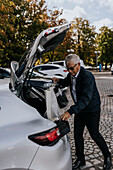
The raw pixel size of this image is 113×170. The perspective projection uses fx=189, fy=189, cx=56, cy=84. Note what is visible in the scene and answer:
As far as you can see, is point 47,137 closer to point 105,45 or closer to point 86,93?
point 86,93

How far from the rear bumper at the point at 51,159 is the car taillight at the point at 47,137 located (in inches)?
1.6

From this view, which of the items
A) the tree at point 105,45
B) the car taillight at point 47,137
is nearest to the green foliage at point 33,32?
the tree at point 105,45

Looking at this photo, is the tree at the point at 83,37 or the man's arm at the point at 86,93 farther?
the tree at the point at 83,37

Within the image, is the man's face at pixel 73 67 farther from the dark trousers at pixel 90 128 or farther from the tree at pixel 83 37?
the tree at pixel 83 37

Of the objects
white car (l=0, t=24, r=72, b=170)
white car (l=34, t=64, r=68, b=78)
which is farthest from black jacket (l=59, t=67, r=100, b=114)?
white car (l=34, t=64, r=68, b=78)

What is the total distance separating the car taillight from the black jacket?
23.2 inches

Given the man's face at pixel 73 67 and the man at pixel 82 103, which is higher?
the man's face at pixel 73 67

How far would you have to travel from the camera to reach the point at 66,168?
1.76m

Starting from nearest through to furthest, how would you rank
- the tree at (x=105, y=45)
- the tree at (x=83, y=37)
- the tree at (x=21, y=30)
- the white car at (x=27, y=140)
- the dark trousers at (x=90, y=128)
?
the white car at (x=27, y=140)
the dark trousers at (x=90, y=128)
the tree at (x=21, y=30)
the tree at (x=83, y=37)
the tree at (x=105, y=45)

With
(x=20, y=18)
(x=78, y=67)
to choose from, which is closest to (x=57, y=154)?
(x=78, y=67)

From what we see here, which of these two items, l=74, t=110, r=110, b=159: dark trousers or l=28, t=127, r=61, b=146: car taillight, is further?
l=74, t=110, r=110, b=159: dark trousers

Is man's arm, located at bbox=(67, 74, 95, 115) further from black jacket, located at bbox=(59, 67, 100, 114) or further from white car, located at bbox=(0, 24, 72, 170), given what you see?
white car, located at bbox=(0, 24, 72, 170)

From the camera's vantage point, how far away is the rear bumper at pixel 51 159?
1532mm

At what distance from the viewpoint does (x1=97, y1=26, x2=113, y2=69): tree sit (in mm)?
48416
